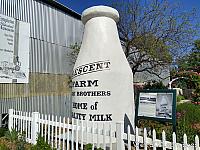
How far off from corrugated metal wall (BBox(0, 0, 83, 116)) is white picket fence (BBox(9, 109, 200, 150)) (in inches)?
147

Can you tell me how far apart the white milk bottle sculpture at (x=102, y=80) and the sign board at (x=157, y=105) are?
0.32m

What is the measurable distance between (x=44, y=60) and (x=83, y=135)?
31.4 feet

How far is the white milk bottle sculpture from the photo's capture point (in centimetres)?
709

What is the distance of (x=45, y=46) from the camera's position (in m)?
14.8

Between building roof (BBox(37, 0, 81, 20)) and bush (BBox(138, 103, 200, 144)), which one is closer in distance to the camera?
bush (BBox(138, 103, 200, 144))

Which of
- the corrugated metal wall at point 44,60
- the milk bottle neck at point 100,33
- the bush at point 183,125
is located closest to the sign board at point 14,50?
the corrugated metal wall at point 44,60

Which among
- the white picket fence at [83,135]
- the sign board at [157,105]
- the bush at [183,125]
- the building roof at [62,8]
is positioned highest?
the building roof at [62,8]

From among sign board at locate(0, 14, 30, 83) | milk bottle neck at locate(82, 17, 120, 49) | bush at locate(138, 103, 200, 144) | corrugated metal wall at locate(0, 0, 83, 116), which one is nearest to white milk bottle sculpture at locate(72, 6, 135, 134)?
milk bottle neck at locate(82, 17, 120, 49)

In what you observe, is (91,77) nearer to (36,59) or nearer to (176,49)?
(36,59)

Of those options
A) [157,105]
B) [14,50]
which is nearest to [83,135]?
[157,105]

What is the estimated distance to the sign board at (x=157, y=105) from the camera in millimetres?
6606

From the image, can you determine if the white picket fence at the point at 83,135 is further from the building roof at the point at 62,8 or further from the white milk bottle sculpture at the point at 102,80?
the building roof at the point at 62,8

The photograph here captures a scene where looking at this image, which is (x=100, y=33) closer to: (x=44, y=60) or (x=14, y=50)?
(x=14, y=50)

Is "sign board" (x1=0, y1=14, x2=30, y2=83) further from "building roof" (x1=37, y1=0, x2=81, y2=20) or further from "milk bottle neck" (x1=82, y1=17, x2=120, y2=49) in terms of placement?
"milk bottle neck" (x1=82, y1=17, x2=120, y2=49)
